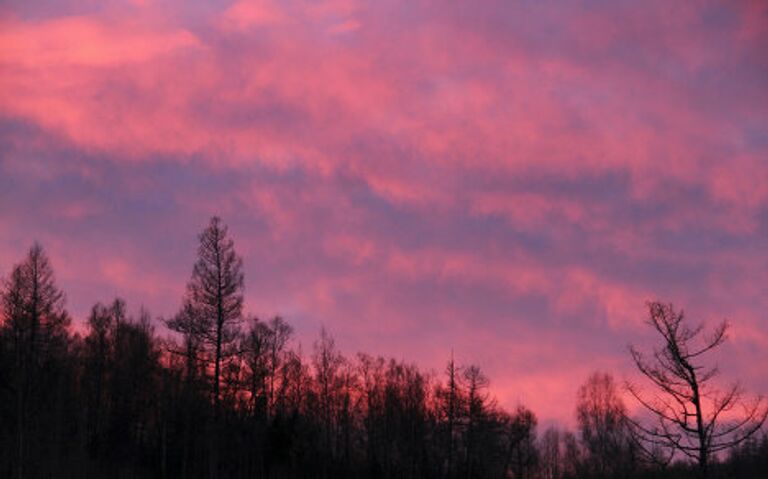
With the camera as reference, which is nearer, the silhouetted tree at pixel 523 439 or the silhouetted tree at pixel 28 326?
the silhouetted tree at pixel 28 326

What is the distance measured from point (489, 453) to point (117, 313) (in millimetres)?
37090

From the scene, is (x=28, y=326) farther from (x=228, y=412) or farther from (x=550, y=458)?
(x=550, y=458)

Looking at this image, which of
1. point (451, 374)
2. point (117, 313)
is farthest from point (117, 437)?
point (451, 374)

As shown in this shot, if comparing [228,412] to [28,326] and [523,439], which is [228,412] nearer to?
[28,326]

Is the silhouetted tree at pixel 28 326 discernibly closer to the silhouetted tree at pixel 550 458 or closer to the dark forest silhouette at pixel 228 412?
the dark forest silhouette at pixel 228 412

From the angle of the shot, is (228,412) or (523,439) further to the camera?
(523,439)

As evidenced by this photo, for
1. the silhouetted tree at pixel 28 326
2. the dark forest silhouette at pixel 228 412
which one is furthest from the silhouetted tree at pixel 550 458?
the silhouetted tree at pixel 28 326

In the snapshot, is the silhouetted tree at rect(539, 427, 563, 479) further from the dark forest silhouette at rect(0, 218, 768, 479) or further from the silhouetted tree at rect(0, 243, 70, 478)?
the silhouetted tree at rect(0, 243, 70, 478)

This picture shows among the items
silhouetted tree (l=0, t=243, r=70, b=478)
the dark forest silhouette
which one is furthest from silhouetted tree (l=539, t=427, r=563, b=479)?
silhouetted tree (l=0, t=243, r=70, b=478)

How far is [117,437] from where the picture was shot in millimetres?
59688

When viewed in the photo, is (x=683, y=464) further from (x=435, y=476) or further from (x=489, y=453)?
(x=489, y=453)

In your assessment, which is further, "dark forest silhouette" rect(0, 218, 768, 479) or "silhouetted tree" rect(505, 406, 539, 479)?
"silhouetted tree" rect(505, 406, 539, 479)

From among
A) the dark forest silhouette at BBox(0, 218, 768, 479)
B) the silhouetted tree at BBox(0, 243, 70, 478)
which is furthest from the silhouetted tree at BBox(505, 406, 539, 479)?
the silhouetted tree at BBox(0, 243, 70, 478)

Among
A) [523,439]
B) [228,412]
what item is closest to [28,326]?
[228,412]
